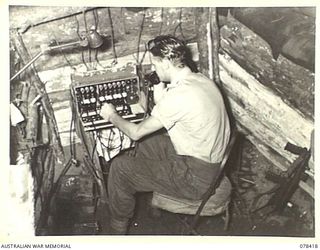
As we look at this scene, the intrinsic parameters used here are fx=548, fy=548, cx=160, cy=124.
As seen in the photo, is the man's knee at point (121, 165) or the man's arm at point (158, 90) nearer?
the man's knee at point (121, 165)

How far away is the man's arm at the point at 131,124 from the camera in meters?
1.75

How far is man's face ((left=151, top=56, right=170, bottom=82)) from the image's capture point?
5.94 feet

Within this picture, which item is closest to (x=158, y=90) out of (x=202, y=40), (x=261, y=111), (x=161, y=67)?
(x=161, y=67)

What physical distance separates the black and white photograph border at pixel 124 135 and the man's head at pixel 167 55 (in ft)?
0.37

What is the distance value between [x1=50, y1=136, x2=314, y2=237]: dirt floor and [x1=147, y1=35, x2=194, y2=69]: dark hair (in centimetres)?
48

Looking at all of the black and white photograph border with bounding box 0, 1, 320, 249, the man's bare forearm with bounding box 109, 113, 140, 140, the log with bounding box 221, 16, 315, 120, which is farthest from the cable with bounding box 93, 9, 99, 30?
the log with bounding box 221, 16, 315, 120

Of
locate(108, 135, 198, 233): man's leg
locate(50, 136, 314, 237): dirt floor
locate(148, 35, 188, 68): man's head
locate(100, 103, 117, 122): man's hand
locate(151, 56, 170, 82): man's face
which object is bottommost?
locate(50, 136, 314, 237): dirt floor

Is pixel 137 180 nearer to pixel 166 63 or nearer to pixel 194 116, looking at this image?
pixel 194 116

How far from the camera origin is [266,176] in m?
2.03

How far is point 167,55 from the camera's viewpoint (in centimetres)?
180

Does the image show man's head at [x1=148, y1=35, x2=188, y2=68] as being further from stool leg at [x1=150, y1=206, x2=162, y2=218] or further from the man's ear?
stool leg at [x1=150, y1=206, x2=162, y2=218]

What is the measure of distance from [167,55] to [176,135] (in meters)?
0.26

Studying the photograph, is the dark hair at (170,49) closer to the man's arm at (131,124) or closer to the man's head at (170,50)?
the man's head at (170,50)

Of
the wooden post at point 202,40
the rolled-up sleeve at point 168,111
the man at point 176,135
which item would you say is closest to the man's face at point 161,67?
the man at point 176,135
